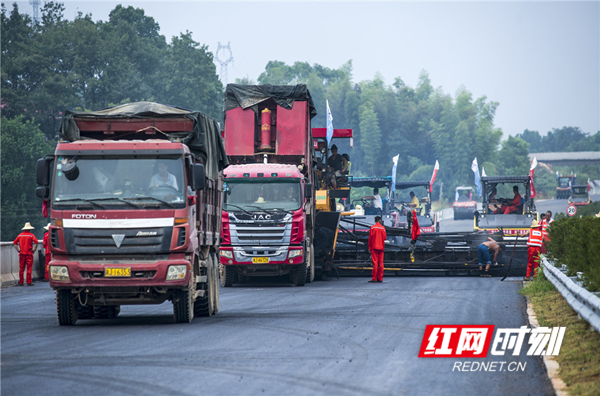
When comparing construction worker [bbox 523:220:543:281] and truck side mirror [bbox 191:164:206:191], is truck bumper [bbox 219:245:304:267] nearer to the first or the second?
construction worker [bbox 523:220:543:281]

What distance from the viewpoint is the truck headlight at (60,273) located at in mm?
11719

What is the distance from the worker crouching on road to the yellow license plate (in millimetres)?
15192


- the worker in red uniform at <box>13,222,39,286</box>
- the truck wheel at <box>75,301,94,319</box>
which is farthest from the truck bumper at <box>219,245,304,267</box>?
the truck wheel at <box>75,301,94,319</box>

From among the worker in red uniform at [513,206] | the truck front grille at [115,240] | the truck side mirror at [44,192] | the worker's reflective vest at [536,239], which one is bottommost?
the worker's reflective vest at [536,239]

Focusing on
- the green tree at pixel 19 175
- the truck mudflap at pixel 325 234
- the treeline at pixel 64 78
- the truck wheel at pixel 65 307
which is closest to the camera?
the truck wheel at pixel 65 307

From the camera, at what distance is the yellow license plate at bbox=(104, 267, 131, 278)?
1166 cm

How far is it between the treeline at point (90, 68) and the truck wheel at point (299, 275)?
150 feet

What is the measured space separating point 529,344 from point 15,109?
192 feet

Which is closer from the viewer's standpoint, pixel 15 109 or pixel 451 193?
pixel 15 109

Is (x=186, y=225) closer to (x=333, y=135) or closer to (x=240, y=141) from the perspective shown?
(x=240, y=141)

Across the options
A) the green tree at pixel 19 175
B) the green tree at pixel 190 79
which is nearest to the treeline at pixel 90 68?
the green tree at pixel 190 79

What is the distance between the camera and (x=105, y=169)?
39.4ft

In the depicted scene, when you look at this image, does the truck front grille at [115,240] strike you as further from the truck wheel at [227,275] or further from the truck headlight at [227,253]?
the truck wheel at [227,275]

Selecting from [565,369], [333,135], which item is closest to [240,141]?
[333,135]
